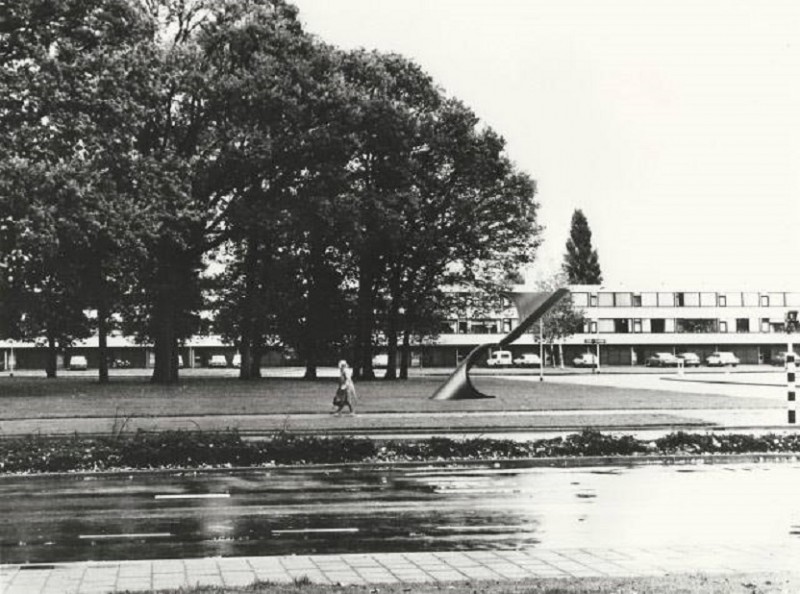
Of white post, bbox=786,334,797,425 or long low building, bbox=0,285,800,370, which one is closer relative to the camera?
white post, bbox=786,334,797,425

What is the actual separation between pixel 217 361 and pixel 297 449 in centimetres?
11503

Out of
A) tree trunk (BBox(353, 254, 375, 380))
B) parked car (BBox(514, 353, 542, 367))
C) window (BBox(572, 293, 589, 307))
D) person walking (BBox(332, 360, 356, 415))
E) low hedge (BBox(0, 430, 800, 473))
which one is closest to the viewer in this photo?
low hedge (BBox(0, 430, 800, 473))

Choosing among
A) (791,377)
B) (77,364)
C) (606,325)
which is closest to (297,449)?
(791,377)

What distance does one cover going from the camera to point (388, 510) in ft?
42.2

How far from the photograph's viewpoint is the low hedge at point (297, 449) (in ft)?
59.3

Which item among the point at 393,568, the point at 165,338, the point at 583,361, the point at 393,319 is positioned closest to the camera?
the point at 393,568

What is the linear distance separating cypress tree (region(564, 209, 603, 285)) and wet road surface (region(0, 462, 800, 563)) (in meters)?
114

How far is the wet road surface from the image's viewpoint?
1041 cm

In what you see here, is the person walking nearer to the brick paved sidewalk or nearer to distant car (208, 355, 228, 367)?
the brick paved sidewalk

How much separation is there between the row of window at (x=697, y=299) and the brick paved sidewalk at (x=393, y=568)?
120507mm

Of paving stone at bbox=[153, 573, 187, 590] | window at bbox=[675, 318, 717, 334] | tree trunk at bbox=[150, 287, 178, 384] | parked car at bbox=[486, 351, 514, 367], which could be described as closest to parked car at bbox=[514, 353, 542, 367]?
parked car at bbox=[486, 351, 514, 367]

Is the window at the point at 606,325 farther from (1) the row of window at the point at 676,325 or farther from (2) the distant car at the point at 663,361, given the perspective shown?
(2) the distant car at the point at 663,361

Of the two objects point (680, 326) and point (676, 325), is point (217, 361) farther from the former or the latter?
point (680, 326)

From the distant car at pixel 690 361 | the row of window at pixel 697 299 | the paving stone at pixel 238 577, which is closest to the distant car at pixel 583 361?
the distant car at pixel 690 361
